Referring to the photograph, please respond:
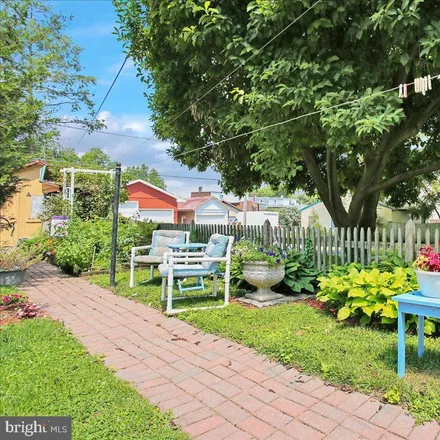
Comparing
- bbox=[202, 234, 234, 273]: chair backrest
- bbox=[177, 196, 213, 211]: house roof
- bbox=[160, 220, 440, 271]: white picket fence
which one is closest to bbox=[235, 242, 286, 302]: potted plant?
bbox=[202, 234, 234, 273]: chair backrest

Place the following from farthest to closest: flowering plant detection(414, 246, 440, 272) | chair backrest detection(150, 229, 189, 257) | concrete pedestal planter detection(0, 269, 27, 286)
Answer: chair backrest detection(150, 229, 189, 257) → concrete pedestal planter detection(0, 269, 27, 286) → flowering plant detection(414, 246, 440, 272)

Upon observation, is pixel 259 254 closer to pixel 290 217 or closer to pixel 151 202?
pixel 151 202

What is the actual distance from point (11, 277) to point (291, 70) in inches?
233

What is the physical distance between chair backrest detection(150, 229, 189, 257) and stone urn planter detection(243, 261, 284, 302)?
1.82m

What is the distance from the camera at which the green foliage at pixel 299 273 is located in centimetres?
546

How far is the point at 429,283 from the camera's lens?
253 centimetres

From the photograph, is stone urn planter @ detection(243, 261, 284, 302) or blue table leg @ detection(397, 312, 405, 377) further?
stone urn planter @ detection(243, 261, 284, 302)

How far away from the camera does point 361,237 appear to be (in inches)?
212

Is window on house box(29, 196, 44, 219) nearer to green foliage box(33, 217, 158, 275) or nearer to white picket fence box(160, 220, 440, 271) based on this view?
green foliage box(33, 217, 158, 275)

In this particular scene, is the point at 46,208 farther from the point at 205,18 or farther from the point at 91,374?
the point at 91,374

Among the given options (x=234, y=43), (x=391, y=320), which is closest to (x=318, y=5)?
(x=234, y=43)

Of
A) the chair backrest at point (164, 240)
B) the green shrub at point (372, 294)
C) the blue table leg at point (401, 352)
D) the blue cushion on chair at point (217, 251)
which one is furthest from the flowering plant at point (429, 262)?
the chair backrest at point (164, 240)

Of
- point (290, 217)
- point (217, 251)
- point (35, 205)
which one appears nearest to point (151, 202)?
point (35, 205)

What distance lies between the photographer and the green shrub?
3.52 metres
